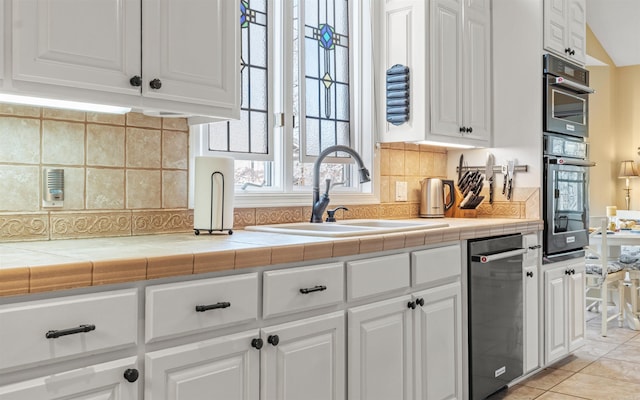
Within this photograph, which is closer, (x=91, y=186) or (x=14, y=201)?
(x=14, y=201)

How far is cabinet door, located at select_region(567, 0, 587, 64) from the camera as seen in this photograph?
3750 mm

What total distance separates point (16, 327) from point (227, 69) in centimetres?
116

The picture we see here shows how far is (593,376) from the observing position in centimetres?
341

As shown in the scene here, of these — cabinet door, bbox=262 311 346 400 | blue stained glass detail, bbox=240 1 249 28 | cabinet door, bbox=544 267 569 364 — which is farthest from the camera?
cabinet door, bbox=544 267 569 364

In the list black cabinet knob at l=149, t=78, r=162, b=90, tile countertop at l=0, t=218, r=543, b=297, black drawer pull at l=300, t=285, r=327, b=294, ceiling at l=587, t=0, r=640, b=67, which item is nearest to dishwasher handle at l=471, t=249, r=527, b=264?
tile countertop at l=0, t=218, r=543, b=297

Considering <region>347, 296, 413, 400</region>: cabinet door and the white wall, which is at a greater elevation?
the white wall

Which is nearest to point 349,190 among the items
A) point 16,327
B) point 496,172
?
point 496,172

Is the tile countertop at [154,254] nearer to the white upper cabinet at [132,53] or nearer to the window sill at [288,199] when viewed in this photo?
the window sill at [288,199]

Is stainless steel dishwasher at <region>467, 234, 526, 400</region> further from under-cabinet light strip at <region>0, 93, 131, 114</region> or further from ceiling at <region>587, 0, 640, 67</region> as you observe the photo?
ceiling at <region>587, 0, 640, 67</region>

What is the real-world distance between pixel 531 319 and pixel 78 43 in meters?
2.71

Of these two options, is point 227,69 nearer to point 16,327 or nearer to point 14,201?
point 14,201

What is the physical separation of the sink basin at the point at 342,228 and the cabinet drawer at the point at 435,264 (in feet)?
0.38

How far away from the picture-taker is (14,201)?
1859mm

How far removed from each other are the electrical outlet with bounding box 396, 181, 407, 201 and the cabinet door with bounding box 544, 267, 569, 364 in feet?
3.11
